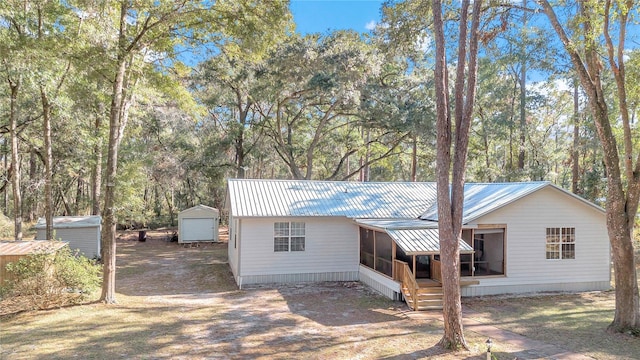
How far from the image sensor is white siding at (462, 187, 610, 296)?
42.0 ft

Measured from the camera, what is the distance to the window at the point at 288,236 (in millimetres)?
14047

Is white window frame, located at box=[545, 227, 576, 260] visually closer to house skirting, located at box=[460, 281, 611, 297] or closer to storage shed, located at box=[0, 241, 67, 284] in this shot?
house skirting, located at box=[460, 281, 611, 297]

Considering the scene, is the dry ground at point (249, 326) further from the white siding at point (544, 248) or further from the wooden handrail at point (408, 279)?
the white siding at point (544, 248)

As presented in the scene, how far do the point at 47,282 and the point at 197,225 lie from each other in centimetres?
1434

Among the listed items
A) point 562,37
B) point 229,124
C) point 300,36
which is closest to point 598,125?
point 562,37

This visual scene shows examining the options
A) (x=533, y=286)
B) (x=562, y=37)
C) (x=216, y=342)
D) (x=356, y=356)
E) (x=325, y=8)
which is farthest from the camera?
(x=325, y=8)

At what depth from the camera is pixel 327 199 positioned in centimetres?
1566

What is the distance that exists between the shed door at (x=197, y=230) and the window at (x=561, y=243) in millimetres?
18233

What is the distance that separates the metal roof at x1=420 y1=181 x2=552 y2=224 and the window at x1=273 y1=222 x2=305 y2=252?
4561 millimetres

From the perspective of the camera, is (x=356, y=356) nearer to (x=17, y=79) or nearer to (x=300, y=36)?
(x=17, y=79)

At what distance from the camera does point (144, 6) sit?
9758 millimetres

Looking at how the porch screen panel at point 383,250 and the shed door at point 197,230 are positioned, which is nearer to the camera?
the porch screen panel at point 383,250

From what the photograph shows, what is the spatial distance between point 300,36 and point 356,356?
1631 cm

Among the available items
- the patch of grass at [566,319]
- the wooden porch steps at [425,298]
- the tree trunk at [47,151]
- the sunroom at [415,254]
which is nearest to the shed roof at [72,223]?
the tree trunk at [47,151]
